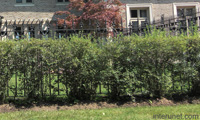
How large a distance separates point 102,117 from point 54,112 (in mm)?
1037

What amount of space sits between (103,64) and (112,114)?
1.14 meters

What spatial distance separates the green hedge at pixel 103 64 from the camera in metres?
4.04

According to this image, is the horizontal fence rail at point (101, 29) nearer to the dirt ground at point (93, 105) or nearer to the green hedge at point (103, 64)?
the green hedge at point (103, 64)

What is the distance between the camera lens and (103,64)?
4156mm

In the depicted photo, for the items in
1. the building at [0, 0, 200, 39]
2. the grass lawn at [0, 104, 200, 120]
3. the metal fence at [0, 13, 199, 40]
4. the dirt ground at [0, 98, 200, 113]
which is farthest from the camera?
the building at [0, 0, 200, 39]

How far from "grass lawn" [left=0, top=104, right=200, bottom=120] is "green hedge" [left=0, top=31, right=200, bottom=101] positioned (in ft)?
1.59

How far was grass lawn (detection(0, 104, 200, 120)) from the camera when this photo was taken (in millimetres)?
A: 3396

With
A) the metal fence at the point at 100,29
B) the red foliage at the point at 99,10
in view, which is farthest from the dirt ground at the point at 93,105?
the red foliage at the point at 99,10

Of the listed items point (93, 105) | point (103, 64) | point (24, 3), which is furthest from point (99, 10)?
point (93, 105)

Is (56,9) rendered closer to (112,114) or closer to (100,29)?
(100,29)

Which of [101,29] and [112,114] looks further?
[101,29]

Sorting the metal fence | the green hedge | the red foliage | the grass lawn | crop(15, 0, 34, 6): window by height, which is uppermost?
crop(15, 0, 34, 6): window

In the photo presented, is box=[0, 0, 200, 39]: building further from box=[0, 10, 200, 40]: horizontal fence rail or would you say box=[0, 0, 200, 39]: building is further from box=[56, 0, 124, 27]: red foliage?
box=[0, 10, 200, 40]: horizontal fence rail

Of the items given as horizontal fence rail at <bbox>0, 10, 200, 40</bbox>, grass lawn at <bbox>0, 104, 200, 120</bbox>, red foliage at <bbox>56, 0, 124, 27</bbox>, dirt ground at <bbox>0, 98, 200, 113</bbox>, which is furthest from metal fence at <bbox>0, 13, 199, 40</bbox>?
red foliage at <bbox>56, 0, 124, 27</bbox>
